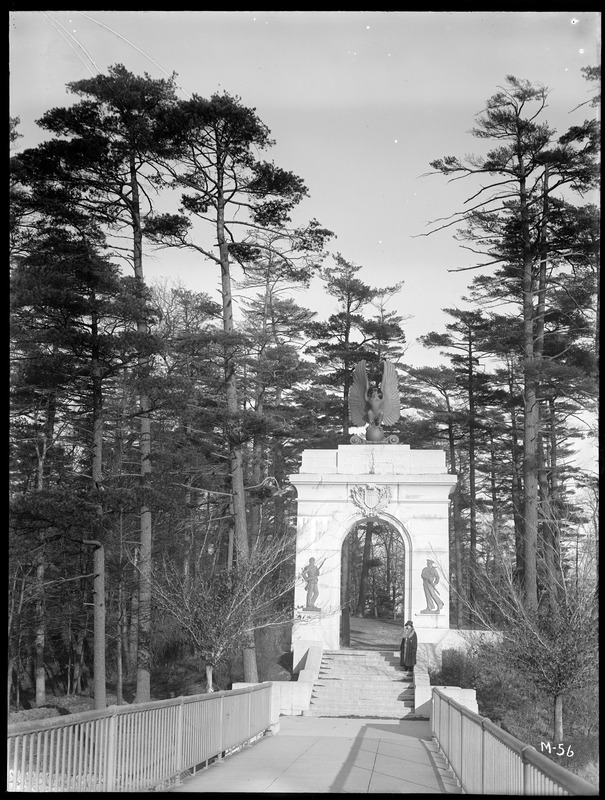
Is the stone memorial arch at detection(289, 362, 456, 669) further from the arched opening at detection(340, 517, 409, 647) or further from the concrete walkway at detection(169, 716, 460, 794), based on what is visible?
the arched opening at detection(340, 517, 409, 647)

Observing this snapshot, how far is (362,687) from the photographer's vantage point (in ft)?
80.7

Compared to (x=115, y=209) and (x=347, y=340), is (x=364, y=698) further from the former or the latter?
(x=347, y=340)

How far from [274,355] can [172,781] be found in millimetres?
28799

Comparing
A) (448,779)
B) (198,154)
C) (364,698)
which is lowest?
(364,698)

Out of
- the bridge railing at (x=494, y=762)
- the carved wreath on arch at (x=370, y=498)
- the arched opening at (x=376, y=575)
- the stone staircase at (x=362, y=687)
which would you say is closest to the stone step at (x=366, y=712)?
the stone staircase at (x=362, y=687)

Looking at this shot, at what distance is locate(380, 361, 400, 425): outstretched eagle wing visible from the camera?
29750mm

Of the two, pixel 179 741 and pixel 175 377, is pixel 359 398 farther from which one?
pixel 179 741

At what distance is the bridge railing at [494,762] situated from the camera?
21.2 feet

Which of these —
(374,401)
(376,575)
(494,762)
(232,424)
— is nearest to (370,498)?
(374,401)

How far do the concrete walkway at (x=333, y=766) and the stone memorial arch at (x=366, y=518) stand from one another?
25.9ft

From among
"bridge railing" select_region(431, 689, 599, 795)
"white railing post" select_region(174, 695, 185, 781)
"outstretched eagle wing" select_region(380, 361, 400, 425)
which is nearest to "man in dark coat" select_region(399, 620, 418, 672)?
"outstretched eagle wing" select_region(380, 361, 400, 425)

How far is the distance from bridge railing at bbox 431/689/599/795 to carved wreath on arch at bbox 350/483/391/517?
12.1 m
